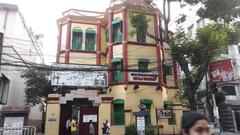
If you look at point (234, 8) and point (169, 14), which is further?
point (169, 14)

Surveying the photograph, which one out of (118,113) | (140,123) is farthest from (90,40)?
(140,123)

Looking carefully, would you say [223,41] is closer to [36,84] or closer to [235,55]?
[235,55]

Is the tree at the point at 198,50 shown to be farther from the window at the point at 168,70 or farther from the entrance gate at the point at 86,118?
the window at the point at 168,70

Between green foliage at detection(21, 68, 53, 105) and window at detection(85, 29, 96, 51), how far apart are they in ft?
16.7

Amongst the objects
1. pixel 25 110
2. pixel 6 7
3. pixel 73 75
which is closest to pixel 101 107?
pixel 73 75

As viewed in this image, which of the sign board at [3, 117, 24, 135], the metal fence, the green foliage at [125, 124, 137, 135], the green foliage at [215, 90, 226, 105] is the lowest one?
the green foliage at [125, 124, 137, 135]

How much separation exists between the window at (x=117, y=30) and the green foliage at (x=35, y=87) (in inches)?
299

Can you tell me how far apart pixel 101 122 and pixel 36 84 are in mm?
8772

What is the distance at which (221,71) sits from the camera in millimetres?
16391

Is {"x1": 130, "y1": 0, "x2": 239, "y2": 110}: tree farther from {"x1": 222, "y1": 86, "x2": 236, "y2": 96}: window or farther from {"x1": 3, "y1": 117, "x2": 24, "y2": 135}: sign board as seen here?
{"x1": 222, "y1": 86, "x2": 236, "y2": 96}: window

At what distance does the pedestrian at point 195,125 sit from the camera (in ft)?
8.38

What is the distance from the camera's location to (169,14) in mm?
19016

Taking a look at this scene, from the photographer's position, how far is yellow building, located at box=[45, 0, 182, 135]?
1972 centimetres

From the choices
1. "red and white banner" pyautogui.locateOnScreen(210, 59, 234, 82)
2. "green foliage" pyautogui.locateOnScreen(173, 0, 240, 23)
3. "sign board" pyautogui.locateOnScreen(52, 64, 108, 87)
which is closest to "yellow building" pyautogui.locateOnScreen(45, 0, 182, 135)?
"sign board" pyautogui.locateOnScreen(52, 64, 108, 87)
